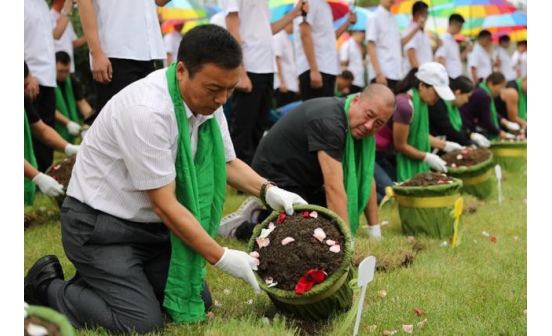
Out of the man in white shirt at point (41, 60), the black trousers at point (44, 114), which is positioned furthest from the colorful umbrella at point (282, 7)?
the black trousers at point (44, 114)

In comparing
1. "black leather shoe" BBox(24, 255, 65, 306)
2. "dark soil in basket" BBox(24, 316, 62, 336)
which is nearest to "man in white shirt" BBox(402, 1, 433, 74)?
"black leather shoe" BBox(24, 255, 65, 306)

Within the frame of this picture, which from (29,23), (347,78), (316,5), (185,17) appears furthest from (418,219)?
(347,78)

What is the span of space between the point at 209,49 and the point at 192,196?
60 cm

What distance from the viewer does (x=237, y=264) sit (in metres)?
2.55

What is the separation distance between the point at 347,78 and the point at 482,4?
2.41 meters

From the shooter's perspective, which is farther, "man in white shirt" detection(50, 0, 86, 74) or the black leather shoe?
"man in white shirt" detection(50, 0, 86, 74)

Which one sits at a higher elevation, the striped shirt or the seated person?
the striped shirt

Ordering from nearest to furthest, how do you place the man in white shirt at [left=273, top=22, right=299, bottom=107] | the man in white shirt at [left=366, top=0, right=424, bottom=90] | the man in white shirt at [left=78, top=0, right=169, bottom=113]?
1. the man in white shirt at [left=78, top=0, right=169, bottom=113]
2. the man in white shirt at [left=366, top=0, right=424, bottom=90]
3. the man in white shirt at [left=273, top=22, right=299, bottom=107]

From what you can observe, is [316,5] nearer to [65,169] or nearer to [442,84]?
[442,84]

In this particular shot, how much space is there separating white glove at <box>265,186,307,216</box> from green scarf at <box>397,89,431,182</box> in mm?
2958

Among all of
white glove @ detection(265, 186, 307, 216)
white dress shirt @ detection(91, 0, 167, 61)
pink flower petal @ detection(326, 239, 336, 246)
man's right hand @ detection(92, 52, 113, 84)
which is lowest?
pink flower petal @ detection(326, 239, 336, 246)

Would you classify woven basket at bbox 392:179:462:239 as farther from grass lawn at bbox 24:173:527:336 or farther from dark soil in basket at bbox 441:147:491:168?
dark soil in basket at bbox 441:147:491:168

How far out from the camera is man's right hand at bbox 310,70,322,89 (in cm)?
591

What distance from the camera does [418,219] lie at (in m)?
4.26
